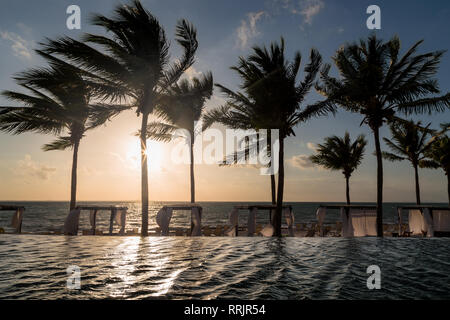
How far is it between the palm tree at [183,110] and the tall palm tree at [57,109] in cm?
331

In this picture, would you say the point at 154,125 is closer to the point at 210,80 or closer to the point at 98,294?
the point at 210,80

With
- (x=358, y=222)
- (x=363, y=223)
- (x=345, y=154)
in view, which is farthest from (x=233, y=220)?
(x=345, y=154)

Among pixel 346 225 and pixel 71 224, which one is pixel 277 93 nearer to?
pixel 346 225

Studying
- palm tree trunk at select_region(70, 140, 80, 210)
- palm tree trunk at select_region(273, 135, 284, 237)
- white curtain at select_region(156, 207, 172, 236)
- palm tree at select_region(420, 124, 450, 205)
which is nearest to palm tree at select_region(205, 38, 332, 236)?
palm tree trunk at select_region(273, 135, 284, 237)

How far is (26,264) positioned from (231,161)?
1188 cm

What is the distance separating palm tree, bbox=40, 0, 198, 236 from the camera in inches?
413

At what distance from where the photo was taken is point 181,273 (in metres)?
4.42

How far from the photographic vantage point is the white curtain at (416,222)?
13039mm

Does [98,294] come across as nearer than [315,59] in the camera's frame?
Yes

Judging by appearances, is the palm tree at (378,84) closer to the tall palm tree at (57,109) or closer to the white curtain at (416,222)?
the white curtain at (416,222)

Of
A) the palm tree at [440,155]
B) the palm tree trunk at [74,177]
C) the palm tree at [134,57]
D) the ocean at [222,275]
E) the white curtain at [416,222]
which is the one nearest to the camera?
the ocean at [222,275]

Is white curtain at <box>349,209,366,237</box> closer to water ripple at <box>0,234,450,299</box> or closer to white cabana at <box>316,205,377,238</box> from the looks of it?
white cabana at <box>316,205,377,238</box>

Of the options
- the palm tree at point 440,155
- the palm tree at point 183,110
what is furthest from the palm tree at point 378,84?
the palm tree at point 440,155

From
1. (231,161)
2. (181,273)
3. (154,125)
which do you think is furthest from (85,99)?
(181,273)
